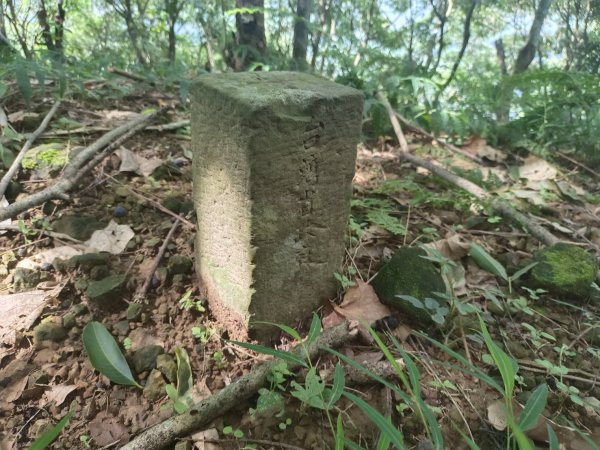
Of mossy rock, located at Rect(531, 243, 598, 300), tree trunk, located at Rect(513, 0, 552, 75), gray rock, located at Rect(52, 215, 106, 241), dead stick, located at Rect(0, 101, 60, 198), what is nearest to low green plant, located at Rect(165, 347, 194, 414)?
gray rock, located at Rect(52, 215, 106, 241)

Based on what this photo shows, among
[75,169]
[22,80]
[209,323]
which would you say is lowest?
[209,323]

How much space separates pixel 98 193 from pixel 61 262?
51 centimetres

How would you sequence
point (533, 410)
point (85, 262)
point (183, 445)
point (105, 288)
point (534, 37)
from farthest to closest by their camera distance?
point (534, 37) < point (85, 262) < point (105, 288) < point (183, 445) < point (533, 410)

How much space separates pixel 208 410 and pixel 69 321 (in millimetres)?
706

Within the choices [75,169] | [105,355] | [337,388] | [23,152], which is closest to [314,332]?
[337,388]

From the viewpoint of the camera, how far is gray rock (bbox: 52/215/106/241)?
76.4 inches

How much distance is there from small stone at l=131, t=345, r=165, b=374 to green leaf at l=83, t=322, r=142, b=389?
1.6 inches

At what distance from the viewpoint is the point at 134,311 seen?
1.65 m

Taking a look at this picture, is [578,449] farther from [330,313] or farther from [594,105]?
[594,105]

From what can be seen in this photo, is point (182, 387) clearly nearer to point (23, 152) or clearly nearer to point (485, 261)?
point (485, 261)

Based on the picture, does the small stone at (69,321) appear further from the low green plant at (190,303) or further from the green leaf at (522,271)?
the green leaf at (522,271)

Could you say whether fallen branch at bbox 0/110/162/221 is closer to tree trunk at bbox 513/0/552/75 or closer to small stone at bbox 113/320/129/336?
small stone at bbox 113/320/129/336

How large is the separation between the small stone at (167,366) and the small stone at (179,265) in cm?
42

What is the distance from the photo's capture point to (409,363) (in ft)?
3.73
